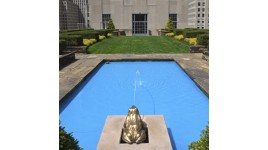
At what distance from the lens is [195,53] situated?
2014 cm

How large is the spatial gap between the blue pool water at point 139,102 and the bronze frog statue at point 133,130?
5.05ft

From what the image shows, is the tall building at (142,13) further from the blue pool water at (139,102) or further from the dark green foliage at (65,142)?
the dark green foliage at (65,142)

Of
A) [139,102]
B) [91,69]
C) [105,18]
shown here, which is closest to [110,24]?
[105,18]

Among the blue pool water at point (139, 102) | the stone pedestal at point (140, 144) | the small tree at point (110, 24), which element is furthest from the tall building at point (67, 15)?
the stone pedestal at point (140, 144)

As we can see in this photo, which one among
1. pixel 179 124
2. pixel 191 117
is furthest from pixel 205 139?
pixel 191 117

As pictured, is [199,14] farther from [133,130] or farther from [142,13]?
[133,130]

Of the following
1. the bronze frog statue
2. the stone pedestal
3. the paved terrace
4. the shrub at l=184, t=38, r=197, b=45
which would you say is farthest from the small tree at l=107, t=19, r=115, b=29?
the bronze frog statue

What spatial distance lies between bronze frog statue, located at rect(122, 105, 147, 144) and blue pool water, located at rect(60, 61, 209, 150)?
5.05 ft

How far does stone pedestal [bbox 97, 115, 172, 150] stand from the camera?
479 cm

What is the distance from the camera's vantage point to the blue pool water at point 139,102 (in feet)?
23.8
